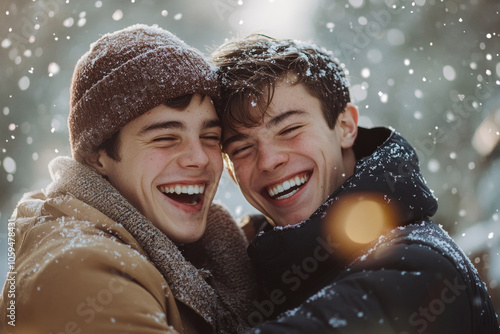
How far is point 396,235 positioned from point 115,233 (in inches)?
36.3

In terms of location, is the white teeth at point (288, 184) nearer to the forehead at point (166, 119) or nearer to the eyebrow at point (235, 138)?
the eyebrow at point (235, 138)

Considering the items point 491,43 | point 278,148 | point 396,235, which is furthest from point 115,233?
point 491,43

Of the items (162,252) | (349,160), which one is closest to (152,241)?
(162,252)

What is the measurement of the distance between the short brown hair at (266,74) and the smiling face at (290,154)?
0.04 metres

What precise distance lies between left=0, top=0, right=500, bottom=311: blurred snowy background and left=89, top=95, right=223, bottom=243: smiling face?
3.14 metres

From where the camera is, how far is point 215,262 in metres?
2.06

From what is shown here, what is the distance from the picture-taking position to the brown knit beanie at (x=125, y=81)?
1782mm

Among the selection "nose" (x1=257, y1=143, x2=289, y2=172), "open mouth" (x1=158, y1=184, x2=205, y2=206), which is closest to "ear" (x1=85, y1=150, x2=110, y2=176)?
"open mouth" (x1=158, y1=184, x2=205, y2=206)

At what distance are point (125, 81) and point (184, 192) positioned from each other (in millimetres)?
493

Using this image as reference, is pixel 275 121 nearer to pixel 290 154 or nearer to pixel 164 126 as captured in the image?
pixel 290 154

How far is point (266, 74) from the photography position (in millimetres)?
2018

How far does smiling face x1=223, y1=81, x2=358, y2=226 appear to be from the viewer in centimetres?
201

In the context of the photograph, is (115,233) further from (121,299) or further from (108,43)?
(108,43)

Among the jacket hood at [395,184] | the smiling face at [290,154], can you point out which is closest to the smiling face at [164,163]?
the smiling face at [290,154]
